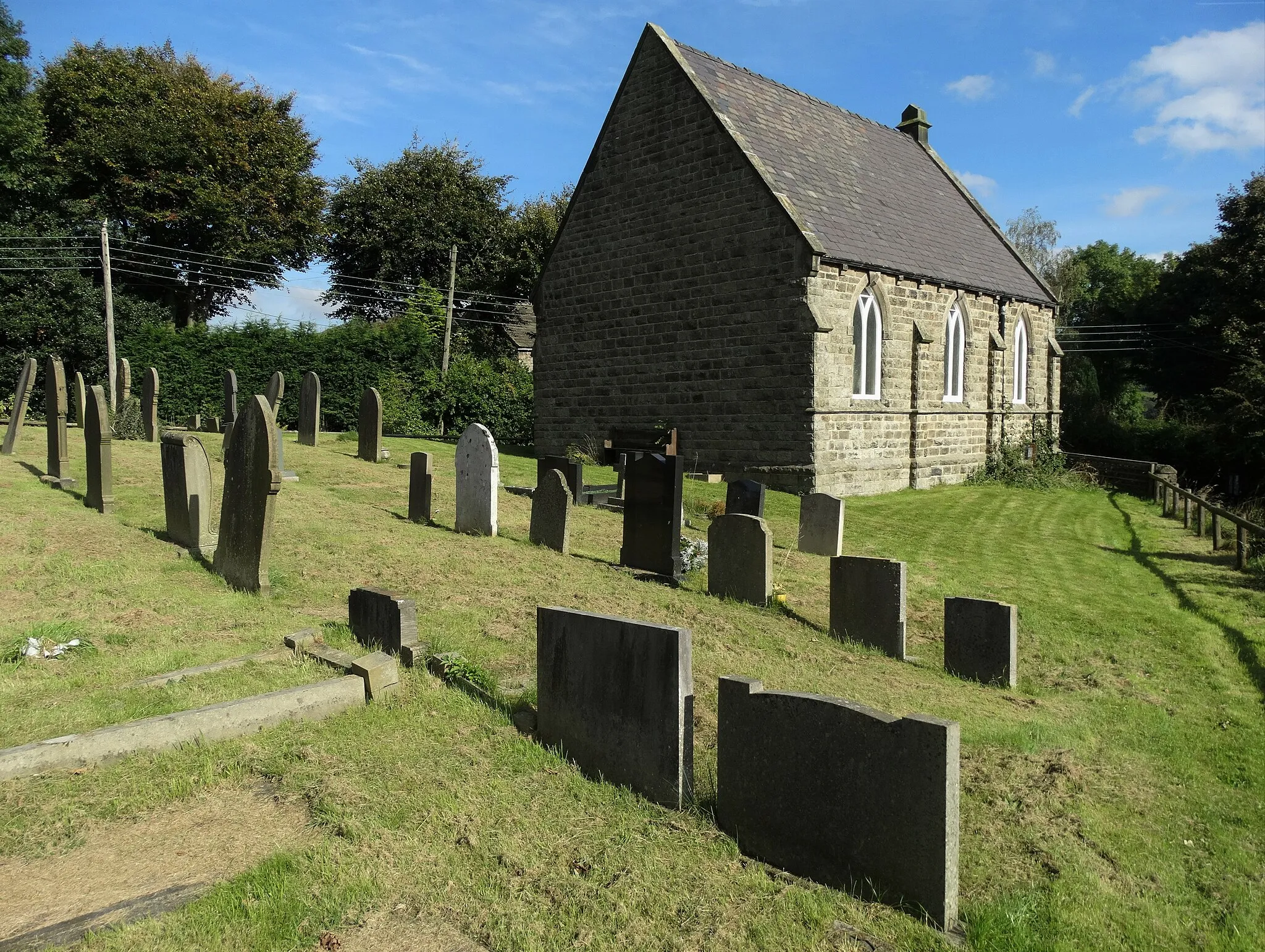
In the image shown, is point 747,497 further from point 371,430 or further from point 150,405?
point 150,405

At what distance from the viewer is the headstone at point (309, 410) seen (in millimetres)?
18391

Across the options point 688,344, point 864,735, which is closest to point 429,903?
point 864,735

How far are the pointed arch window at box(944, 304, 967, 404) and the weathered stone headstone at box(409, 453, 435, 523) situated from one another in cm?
1440

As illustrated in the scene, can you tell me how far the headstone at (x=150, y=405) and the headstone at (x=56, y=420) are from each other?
5.22m

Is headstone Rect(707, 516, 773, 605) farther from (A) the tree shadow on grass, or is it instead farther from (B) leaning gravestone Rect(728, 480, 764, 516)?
(A) the tree shadow on grass

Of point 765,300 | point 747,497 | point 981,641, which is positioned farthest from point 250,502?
point 765,300

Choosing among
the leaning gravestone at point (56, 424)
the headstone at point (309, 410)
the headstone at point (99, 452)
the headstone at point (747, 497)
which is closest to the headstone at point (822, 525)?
the headstone at point (747, 497)

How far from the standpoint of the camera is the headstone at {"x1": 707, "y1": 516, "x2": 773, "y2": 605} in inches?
348

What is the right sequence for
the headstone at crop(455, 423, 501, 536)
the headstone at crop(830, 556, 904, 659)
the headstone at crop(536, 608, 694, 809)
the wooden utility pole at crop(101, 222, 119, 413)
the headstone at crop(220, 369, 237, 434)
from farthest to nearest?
the wooden utility pole at crop(101, 222, 119, 413) → the headstone at crop(220, 369, 237, 434) → the headstone at crop(455, 423, 501, 536) → the headstone at crop(830, 556, 904, 659) → the headstone at crop(536, 608, 694, 809)

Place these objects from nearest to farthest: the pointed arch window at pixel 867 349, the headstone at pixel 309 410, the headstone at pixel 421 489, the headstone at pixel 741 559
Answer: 1. the headstone at pixel 741 559
2. the headstone at pixel 421 489
3. the headstone at pixel 309 410
4. the pointed arch window at pixel 867 349

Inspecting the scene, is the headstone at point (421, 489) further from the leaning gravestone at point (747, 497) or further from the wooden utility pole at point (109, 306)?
the wooden utility pole at point (109, 306)

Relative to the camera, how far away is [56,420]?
1289 cm

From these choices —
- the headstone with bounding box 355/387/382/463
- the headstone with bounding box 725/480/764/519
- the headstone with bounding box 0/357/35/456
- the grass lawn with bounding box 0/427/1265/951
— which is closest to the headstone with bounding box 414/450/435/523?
the grass lawn with bounding box 0/427/1265/951

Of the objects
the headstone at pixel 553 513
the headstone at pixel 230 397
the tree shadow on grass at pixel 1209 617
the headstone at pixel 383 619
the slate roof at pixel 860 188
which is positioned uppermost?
the slate roof at pixel 860 188
